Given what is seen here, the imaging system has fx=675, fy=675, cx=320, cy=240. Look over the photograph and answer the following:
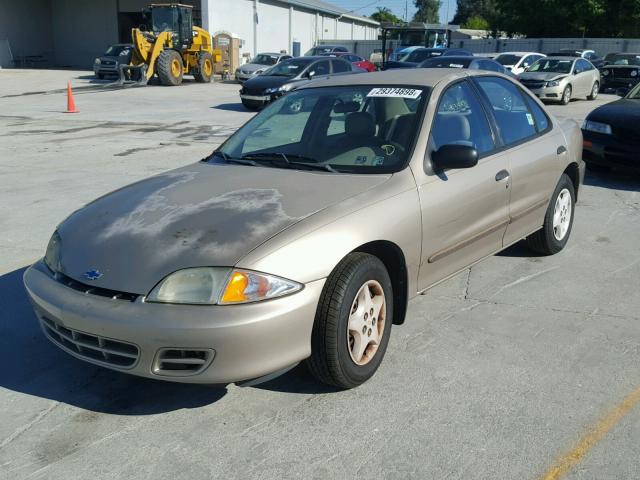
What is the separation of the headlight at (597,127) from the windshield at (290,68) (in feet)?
36.2

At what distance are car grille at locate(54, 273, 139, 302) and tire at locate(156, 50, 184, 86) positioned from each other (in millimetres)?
25724

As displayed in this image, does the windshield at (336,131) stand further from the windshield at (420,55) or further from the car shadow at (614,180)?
the windshield at (420,55)

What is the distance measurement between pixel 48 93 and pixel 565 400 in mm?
24806

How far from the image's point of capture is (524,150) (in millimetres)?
4898

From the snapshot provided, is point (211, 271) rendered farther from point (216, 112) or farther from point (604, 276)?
point (216, 112)

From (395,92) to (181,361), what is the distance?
90.5 inches

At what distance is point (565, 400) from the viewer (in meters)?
3.37

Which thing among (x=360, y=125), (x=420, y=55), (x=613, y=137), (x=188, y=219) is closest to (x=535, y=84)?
(x=420, y=55)

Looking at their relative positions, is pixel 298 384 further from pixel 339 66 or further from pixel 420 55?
pixel 420 55

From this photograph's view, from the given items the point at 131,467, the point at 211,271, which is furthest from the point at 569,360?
the point at 131,467

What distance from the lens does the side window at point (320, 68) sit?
62.8 ft

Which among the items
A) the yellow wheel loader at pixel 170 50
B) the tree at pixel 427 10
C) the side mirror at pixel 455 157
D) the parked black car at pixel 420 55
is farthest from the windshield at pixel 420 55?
the tree at pixel 427 10

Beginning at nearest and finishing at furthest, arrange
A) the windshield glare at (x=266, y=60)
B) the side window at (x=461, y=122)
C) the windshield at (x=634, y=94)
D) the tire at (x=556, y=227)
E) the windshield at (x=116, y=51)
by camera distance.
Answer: the side window at (x=461, y=122), the tire at (x=556, y=227), the windshield at (x=634, y=94), the windshield glare at (x=266, y=60), the windshield at (x=116, y=51)

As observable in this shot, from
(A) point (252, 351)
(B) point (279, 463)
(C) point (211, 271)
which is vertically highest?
(C) point (211, 271)
